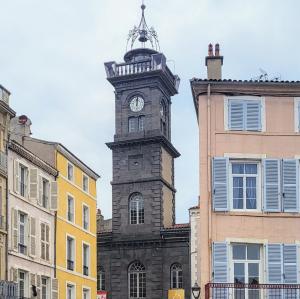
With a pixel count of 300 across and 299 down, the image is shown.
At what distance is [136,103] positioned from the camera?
76.4 meters

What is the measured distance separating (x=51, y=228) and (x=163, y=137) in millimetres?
24868

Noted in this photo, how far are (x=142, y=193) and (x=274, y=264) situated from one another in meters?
Answer: 45.5

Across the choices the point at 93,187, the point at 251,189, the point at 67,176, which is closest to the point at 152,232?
the point at 93,187

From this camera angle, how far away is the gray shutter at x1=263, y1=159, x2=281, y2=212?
1158 inches

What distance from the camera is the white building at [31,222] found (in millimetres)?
45406

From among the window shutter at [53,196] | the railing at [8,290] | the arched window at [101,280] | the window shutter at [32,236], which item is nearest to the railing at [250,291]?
the railing at [8,290]

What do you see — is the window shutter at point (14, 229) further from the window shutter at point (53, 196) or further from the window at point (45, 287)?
the window shutter at point (53, 196)

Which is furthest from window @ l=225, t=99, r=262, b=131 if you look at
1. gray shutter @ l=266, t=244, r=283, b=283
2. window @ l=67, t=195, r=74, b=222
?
→ window @ l=67, t=195, r=74, b=222

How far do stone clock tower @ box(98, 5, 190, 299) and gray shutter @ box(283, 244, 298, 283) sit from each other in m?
41.9

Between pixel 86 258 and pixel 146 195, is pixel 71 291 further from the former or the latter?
pixel 146 195

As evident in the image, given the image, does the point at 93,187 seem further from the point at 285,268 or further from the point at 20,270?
the point at 285,268

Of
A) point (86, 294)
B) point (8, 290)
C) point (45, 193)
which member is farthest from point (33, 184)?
point (86, 294)

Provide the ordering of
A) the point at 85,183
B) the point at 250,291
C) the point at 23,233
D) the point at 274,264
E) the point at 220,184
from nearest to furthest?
1. the point at 250,291
2. the point at 274,264
3. the point at 220,184
4. the point at 23,233
5. the point at 85,183

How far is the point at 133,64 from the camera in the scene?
7662 cm
